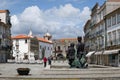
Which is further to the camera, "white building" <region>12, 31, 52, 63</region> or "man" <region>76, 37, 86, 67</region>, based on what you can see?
"white building" <region>12, 31, 52, 63</region>

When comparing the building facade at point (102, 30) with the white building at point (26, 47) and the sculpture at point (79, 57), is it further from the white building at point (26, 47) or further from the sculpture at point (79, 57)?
the white building at point (26, 47)

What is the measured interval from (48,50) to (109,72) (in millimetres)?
130368

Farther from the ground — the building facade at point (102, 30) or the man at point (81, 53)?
the building facade at point (102, 30)

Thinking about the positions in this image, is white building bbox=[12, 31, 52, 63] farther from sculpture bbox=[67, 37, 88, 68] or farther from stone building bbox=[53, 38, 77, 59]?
sculpture bbox=[67, 37, 88, 68]

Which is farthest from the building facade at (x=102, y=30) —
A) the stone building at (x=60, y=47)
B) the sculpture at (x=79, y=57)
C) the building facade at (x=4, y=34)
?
the stone building at (x=60, y=47)

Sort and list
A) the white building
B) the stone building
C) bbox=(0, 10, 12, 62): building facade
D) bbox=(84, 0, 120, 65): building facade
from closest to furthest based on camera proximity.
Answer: bbox=(84, 0, 120, 65): building facade < bbox=(0, 10, 12, 62): building facade < the white building < the stone building

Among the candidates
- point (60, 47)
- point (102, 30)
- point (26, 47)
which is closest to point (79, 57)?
point (102, 30)

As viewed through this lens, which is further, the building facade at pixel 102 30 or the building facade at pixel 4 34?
the building facade at pixel 4 34

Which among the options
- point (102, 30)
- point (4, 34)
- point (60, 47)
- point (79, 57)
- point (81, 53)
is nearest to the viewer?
point (81, 53)

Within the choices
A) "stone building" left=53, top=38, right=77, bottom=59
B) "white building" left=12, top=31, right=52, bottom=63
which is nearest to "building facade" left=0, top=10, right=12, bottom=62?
"white building" left=12, top=31, right=52, bottom=63

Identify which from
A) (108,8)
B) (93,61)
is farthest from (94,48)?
(108,8)

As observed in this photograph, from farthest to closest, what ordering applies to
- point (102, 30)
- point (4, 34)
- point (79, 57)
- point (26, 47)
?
point (26, 47) → point (4, 34) → point (102, 30) → point (79, 57)

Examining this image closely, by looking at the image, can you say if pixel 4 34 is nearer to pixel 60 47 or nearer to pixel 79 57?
pixel 79 57

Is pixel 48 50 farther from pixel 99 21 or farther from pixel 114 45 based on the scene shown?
pixel 114 45
